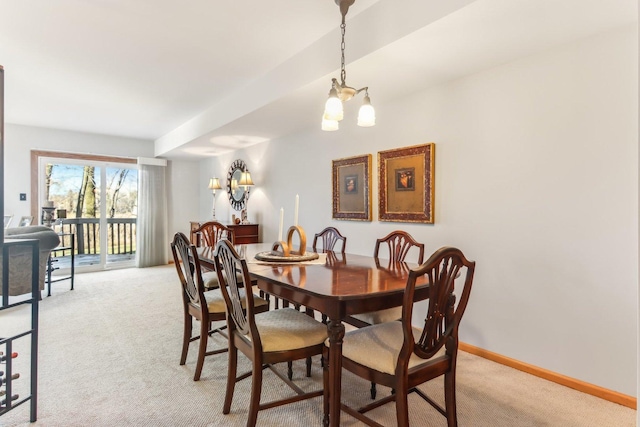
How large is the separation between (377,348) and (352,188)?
7.47ft

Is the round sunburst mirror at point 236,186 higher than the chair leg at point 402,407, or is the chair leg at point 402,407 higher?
the round sunburst mirror at point 236,186

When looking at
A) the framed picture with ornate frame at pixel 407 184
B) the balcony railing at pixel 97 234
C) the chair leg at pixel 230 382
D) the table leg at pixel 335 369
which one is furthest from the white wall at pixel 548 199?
the balcony railing at pixel 97 234

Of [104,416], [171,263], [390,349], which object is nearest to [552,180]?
[390,349]

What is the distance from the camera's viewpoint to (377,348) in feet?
5.00

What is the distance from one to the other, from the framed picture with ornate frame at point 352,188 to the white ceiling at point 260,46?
1.77 ft

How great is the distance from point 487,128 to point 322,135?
195cm

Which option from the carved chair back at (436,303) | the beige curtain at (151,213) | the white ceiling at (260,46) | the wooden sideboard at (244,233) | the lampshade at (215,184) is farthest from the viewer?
the beige curtain at (151,213)

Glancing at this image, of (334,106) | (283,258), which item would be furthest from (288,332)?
(334,106)

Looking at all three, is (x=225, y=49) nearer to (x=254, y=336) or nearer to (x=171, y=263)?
(x=254, y=336)

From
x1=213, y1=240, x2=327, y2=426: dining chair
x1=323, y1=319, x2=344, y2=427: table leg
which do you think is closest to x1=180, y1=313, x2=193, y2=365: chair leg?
x1=213, y1=240, x2=327, y2=426: dining chair

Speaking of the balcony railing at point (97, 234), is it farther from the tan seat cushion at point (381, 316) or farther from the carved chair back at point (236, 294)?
the tan seat cushion at point (381, 316)

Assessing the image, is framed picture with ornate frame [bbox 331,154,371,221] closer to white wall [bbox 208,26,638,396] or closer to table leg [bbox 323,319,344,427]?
white wall [bbox 208,26,638,396]

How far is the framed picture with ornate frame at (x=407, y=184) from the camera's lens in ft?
9.45

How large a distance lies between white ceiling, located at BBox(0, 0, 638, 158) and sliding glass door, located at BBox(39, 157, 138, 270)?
5.60 feet
